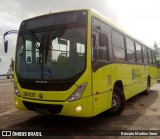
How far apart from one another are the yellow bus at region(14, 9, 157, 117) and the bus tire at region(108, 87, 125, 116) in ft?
1.80

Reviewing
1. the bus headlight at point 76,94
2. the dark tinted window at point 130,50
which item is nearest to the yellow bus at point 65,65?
the bus headlight at point 76,94

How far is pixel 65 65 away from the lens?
621 centimetres

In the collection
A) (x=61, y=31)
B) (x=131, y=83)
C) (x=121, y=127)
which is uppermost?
(x=61, y=31)

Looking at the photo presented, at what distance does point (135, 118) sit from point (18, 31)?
4.59 m

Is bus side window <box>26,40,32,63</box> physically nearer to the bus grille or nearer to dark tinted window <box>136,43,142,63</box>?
the bus grille

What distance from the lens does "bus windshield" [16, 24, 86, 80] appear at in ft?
20.3

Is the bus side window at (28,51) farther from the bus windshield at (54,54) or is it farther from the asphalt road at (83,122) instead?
the asphalt road at (83,122)

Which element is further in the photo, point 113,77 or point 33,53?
point 113,77

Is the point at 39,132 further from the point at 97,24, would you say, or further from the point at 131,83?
the point at 131,83

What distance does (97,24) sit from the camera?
6.95 metres

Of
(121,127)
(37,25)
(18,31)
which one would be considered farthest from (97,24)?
(121,127)

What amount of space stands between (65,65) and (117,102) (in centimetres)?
291

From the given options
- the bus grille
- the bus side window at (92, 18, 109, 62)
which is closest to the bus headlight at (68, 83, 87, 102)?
the bus grille

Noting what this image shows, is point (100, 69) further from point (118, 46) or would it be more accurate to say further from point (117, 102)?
point (118, 46)
